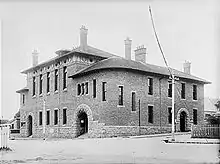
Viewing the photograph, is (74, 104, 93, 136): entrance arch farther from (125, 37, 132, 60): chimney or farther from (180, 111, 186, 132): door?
(180, 111, 186, 132): door

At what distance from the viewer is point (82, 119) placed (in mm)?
20500

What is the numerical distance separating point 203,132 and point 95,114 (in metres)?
5.72

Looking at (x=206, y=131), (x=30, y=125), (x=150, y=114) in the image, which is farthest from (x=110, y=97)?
(x=206, y=131)

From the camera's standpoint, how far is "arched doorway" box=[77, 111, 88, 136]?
20234 millimetres

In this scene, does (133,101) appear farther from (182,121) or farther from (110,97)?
(182,121)

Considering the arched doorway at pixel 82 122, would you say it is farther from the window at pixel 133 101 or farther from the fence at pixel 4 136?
the fence at pixel 4 136

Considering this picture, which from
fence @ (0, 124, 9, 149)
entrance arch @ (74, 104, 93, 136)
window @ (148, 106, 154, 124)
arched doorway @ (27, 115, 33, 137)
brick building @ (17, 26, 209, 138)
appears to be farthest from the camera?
entrance arch @ (74, 104, 93, 136)

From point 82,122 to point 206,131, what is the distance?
7.24 metres

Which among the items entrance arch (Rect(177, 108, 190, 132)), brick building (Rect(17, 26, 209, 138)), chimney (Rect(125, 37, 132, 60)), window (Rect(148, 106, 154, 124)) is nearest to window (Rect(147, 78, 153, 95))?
brick building (Rect(17, 26, 209, 138))

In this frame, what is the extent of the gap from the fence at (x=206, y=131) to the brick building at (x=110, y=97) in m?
1.81

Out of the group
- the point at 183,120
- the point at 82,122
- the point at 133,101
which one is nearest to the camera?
the point at 133,101

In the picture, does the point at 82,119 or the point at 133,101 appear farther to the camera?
the point at 82,119

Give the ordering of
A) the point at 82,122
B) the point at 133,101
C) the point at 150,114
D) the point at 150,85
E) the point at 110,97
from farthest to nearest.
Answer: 1. the point at 82,122
2. the point at 150,85
3. the point at 110,97
4. the point at 133,101
5. the point at 150,114

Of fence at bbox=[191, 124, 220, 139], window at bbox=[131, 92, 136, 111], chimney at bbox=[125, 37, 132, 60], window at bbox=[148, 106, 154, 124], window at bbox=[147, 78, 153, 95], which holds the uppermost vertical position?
chimney at bbox=[125, 37, 132, 60]
